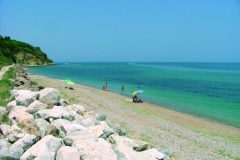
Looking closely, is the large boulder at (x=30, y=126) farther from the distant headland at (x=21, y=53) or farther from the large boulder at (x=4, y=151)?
the distant headland at (x=21, y=53)

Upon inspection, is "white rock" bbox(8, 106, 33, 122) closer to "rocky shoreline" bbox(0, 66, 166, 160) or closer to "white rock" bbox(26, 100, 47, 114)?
"rocky shoreline" bbox(0, 66, 166, 160)

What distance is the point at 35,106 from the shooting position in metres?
20.7

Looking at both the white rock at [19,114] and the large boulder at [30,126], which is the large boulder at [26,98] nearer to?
the white rock at [19,114]

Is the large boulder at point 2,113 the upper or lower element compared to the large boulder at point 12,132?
upper

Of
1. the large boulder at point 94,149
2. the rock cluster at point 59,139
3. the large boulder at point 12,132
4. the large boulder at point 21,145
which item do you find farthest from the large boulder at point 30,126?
the large boulder at point 94,149

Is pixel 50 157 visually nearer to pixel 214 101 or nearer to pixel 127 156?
pixel 127 156

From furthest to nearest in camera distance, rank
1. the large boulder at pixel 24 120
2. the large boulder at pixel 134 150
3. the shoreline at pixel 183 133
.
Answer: the shoreline at pixel 183 133 < the large boulder at pixel 24 120 < the large boulder at pixel 134 150

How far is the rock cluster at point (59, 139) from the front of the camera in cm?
1457

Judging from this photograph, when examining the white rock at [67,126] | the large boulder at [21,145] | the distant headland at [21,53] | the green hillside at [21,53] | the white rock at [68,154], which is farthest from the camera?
the distant headland at [21,53]

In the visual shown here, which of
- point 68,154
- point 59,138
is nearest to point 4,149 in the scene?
point 59,138

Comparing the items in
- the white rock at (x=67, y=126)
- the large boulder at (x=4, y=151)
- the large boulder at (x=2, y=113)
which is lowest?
the large boulder at (x=4, y=151)

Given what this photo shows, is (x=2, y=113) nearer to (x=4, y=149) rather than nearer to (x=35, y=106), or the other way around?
(x=35, y=106)

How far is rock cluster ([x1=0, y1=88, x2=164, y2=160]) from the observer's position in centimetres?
1457

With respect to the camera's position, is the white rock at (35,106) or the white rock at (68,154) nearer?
the white rock at (68,154)
